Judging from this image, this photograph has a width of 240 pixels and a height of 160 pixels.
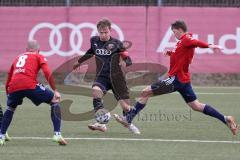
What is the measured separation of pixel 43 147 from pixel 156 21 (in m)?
12.8

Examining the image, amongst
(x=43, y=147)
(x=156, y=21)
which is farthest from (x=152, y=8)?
(x=43, y=147)

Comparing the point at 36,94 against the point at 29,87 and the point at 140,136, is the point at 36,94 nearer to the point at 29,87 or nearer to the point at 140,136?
the point at 29,87

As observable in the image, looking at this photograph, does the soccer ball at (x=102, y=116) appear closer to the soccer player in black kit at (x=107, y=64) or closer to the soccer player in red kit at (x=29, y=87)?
the soccer player in black kit at (x=107, y=64)

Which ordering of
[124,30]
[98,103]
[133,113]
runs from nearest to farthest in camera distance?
[133,113], [98,103], [124,30]

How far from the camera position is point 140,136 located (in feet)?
40.8

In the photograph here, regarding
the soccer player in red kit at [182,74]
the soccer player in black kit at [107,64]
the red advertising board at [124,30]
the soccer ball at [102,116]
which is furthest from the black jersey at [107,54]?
the red advertising board at [124,30]

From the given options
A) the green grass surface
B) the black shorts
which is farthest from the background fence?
the black shorts

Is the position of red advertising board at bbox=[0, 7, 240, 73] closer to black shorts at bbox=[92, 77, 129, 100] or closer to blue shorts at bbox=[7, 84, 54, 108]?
black shorts at bbox=[92, 77, 129, 100]

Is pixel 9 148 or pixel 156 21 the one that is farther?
pixel 156 21

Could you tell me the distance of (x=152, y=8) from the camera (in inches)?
922

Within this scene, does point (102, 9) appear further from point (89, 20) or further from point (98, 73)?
point (98, 73)

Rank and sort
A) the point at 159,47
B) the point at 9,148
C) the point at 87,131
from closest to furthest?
1. the point at 9,148
2. the point at 87,131
3. the point at 159,47

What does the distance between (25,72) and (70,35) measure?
1223 cm

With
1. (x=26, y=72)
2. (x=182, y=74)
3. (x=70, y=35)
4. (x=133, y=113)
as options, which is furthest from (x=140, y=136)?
(x=70, y=35)
